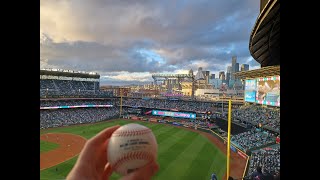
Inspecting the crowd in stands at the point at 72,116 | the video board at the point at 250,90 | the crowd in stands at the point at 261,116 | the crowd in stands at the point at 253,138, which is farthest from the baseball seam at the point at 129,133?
the crowd in stands at the point at 72,116

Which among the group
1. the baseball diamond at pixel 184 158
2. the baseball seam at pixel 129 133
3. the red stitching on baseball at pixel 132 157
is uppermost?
the baseball seam at pixel 129 133

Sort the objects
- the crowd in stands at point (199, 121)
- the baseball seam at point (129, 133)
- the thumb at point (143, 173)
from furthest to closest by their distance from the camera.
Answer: the crowd in stands at point (199, 121) → the baseball seam at point (129, 133) → the thumb at point (143, 173)

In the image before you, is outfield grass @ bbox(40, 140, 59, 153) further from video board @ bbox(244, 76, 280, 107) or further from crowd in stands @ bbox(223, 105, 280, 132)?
video board @ bbox(244, 76, 280, 107)

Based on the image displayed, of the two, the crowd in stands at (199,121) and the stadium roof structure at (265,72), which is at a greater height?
the stadium roof structure at (265,72)

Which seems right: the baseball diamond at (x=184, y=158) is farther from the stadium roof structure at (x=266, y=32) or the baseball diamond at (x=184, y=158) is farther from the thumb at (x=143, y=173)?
the thumb at (x=143, y=173)

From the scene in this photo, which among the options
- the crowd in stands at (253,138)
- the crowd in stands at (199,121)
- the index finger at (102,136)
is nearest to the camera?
the index finger at (102,136)

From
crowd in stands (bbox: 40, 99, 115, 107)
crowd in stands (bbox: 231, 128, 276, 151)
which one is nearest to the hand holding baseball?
crowd in stands (bbox: 231, 128, 276, 151)

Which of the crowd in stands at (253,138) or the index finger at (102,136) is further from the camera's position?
the crowd in stands at (253,138)
